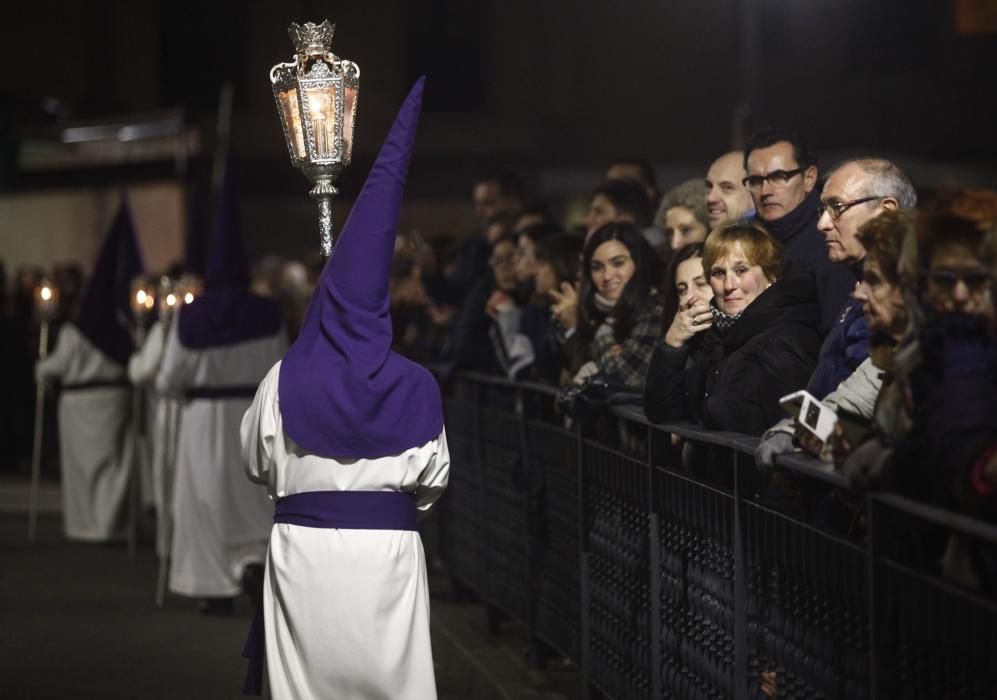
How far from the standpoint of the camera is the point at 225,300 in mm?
12992

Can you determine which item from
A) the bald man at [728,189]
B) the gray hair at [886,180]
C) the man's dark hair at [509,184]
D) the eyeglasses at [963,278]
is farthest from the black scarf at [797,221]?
the man's dark hair at [509,184]

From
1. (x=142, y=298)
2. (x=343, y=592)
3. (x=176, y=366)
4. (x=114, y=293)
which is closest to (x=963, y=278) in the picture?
(x=343, y=592)

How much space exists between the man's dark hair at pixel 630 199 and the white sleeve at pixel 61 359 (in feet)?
25.9

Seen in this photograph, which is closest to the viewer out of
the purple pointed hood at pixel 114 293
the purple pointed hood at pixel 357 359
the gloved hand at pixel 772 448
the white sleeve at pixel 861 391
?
the gloved hand at pixel 772 448

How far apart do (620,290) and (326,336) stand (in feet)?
8.56

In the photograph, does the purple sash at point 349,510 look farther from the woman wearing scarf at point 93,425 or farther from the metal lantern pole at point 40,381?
the woman wearing scarf at point 93,425

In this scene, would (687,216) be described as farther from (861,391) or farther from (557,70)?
(557,70)

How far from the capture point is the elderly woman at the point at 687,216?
9070 mm

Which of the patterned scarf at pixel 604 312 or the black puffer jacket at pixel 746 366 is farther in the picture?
the patterned scarf at pixel 604 312

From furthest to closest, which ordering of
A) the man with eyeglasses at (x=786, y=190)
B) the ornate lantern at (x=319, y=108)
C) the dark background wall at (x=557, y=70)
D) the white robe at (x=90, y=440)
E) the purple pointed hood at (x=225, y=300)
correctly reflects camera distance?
the dark background wall at (x=557, y=70), the white robe at (x=90, y=440), the purple pointed hood at (x=225, y=300), the man with eyeglasses at (x=786, y=190), the ornate lantern at (x=319, y=108)

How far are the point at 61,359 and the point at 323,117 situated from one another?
1026 centimetres

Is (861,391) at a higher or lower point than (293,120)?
lower

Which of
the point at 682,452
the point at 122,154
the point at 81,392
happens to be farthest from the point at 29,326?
the point at 682,452

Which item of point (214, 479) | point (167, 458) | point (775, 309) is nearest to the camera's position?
point (775, 309)
